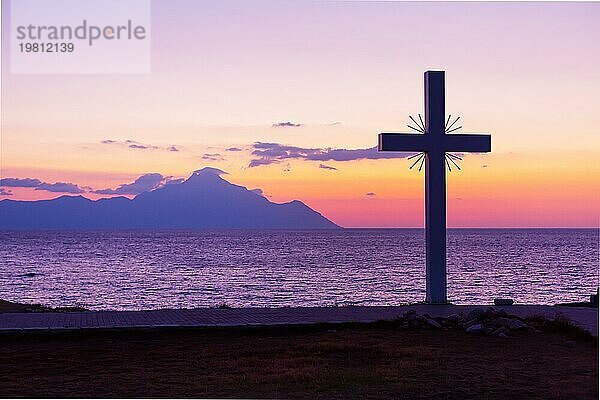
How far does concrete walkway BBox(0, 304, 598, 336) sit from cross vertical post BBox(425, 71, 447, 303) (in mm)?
635

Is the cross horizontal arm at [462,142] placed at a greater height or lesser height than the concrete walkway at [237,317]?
greater

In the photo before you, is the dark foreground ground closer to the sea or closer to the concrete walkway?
the concrete walkway

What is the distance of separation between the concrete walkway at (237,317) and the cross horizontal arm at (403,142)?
2147 mm

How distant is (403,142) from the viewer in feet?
37.6

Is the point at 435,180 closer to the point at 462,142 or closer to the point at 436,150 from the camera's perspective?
the point at 436,150

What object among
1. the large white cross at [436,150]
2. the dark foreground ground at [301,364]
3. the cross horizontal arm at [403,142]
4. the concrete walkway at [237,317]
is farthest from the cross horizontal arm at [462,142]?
the dark foreground ground at [301,364]

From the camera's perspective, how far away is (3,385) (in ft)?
22.3

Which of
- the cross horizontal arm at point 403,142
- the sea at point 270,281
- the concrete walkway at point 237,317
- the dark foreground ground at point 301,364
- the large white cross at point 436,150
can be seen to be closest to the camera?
the dark foreground ground at point 301,364

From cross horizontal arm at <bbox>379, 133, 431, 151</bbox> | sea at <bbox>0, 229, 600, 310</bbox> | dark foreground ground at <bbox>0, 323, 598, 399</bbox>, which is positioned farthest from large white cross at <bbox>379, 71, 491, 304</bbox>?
sea at <bbox>0, 229, 600, 310</bbox>

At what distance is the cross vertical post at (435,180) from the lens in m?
11.6

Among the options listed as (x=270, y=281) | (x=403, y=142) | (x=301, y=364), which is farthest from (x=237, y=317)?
(x=270, y=281)

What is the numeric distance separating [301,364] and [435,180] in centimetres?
473

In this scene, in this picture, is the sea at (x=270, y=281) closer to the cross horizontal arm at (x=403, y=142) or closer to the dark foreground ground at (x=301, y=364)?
the cross horizontal arm at (x=403, y=142)

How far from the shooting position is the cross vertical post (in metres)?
11.6
